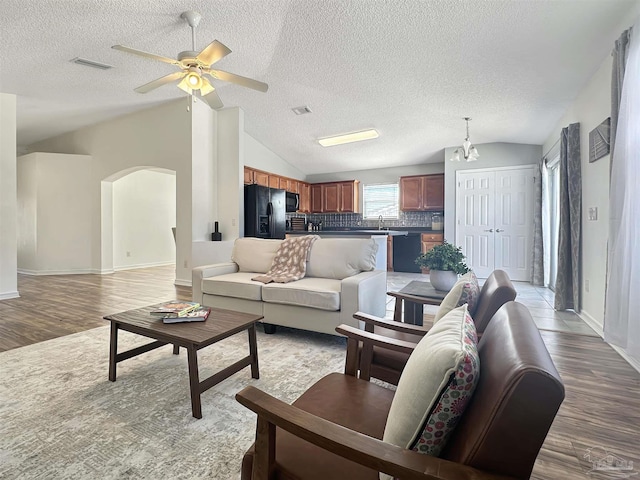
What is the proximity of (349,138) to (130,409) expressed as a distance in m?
5.49

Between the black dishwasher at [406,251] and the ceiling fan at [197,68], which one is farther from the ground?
the ceiling fan at [197,68]

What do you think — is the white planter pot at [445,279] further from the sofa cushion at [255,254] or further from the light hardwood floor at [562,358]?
the sofa cushion at [255,254]

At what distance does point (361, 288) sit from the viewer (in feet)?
8.62

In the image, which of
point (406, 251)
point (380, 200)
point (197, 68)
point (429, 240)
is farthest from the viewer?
point (380, 200)

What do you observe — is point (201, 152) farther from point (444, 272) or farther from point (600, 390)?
point (600, 390)

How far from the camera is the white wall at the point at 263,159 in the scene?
255 inches

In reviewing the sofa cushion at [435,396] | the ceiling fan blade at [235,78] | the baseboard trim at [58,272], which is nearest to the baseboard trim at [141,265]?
the baseboard trim at [58,272]

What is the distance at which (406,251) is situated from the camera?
23.4 feet

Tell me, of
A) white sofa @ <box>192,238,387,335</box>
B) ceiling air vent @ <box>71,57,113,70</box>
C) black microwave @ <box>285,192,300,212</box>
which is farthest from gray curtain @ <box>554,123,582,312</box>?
ceiling air vent @ <box>71,57,113,70</box>

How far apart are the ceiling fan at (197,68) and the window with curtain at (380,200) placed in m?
5.17

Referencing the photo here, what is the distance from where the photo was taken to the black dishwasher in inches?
277

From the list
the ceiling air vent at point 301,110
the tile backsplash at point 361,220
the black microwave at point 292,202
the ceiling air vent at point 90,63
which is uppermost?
the ceiling air vent at point 90,63

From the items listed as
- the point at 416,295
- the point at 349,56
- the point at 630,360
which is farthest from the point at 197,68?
the point at 630,360

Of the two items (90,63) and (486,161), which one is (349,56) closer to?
(90,63)
